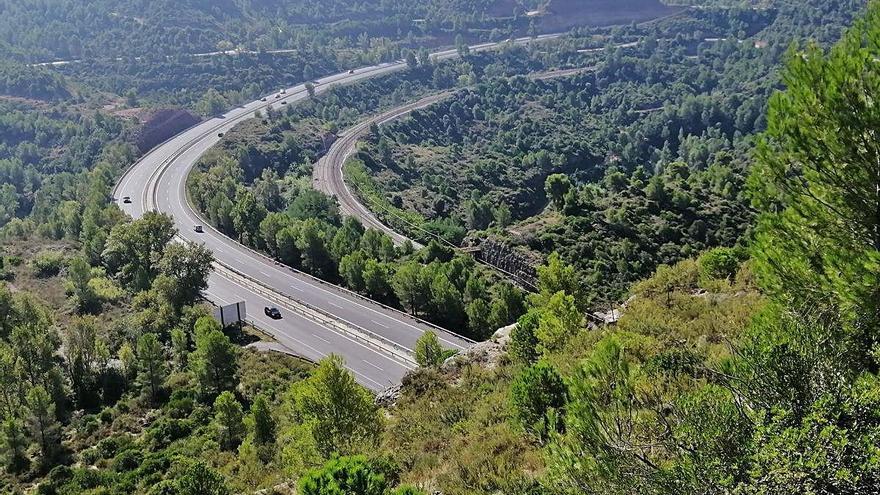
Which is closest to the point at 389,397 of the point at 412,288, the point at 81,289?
the point at 412,288

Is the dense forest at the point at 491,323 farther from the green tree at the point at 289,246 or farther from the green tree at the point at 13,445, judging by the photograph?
the green tree at the point at 289,246

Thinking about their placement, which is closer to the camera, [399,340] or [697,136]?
[399,340]

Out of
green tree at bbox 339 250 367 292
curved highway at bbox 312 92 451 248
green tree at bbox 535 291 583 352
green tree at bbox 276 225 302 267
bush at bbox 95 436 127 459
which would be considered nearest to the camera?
green tree at bbox 535 291 583 352

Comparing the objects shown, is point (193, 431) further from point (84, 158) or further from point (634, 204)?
point (84, 158)

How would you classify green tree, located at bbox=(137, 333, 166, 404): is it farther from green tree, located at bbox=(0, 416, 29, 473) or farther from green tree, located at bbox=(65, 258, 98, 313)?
green tree, located at bbox=(65, 258, 98, 313)

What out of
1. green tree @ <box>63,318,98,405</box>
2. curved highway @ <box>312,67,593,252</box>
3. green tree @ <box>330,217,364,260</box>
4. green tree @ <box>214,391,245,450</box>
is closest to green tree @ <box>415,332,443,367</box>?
green tree @ <box>214,391,245,450</box>

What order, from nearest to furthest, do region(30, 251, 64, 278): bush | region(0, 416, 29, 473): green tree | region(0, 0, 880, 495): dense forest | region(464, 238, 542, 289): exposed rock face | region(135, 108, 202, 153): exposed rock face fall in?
1. region(0, 0, 880, 495): dense forest
2. region(0, 416, 29, 473): green tree
3. region(464, 238, 542, 289): exposed rock face
4. region(30, 251, 64, 278): bush
5. region(135, 108, 202, 153): exposed rock face

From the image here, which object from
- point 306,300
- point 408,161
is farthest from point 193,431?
point 408,161
